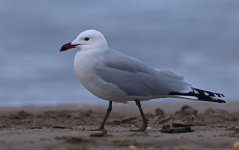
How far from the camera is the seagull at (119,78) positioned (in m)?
7.55

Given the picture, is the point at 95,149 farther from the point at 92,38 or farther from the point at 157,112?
the point at 157,112

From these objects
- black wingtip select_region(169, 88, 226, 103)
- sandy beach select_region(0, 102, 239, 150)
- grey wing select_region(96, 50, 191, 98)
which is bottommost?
sandy beach select_region(0, 102, 239, 150)

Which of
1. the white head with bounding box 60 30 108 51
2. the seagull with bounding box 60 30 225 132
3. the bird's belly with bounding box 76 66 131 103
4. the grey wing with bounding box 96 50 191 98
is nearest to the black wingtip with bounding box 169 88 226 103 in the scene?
the seagull with bounding box 60 30 225 132

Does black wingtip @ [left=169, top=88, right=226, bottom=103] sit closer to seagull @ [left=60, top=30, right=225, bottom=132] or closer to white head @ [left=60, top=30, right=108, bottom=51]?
seagull @ [left=60, top=30, right=225, bottom=132]

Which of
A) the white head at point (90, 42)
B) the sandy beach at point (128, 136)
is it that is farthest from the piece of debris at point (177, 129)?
the white head at point (90, 42)

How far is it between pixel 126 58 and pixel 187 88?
694mm

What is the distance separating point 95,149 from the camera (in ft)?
18.8

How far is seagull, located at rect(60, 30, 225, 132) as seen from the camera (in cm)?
755

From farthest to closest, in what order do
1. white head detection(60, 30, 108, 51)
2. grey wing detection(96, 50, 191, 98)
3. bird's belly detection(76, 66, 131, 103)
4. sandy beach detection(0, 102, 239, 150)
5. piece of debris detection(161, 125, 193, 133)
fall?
white head detection(60, 30, 108, 51)
grey wing detection(96, 50, 191, 98)
bird's belly detection(76, 66, 131, 103)
piece of debris detection(161, 125, 193, 133)
sandy beach detection(0, 102, 239, 150)

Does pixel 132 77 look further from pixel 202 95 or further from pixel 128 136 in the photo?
pixel 128 136

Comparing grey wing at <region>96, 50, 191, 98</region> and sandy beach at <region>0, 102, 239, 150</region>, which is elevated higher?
grey wing at <region>96, 50, 191, 98</region>

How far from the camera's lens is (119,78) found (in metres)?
7.67

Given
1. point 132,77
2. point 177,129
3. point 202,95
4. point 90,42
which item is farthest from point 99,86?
point 202,95

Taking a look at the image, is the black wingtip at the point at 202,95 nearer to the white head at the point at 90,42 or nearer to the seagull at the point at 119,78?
the seagull at the point at 119,78
